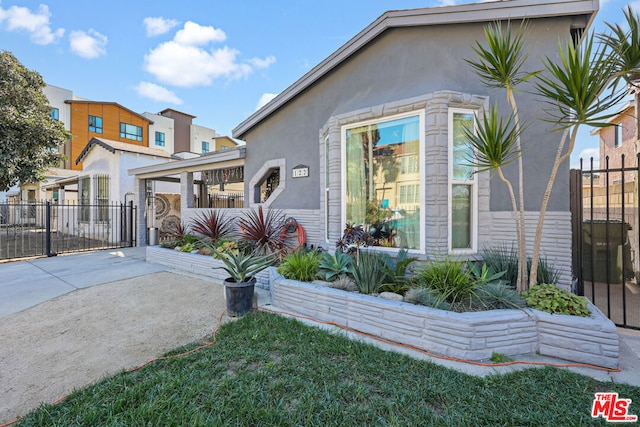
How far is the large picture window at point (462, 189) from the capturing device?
15.1 feet

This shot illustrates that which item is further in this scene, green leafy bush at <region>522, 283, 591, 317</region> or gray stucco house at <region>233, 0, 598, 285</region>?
gray stucco house at <region>233, 0, 598, 285</region>

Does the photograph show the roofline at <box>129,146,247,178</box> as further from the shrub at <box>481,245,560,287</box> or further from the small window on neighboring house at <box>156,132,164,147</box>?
the small window on neighboring house at <box>156,132,164,147</box>

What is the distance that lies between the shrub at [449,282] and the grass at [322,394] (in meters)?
0.97

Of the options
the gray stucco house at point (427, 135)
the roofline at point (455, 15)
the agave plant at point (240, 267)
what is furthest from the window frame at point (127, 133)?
the agave plant at point (240, 267)

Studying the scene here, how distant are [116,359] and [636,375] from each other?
17.9ft

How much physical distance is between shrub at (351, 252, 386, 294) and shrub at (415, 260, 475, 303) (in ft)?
2.02

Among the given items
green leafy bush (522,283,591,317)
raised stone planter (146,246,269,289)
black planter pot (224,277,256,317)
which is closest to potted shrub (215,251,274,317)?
black planter pot (224,277,256,317)

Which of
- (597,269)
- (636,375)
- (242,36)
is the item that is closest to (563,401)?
(636,375)

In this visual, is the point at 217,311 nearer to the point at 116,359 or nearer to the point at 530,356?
the point at 116,359

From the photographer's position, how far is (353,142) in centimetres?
565

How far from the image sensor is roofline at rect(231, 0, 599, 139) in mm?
4266

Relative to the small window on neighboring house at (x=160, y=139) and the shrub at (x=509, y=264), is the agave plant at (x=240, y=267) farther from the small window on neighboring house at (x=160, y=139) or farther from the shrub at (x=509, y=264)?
the small window on neighboring house at (x=160, y=139)

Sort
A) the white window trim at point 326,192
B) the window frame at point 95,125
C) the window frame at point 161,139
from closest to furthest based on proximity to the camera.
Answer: the white window trim at point 326,192 → the window frame at point 95,125 → the window frame at point 161,139

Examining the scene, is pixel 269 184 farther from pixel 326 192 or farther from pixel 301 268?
pixel 301 268
